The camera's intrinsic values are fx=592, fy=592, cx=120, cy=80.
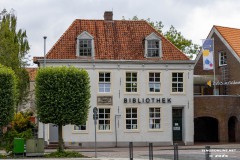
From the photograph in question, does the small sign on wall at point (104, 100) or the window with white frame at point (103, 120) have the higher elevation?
the small sign on wall at point (104, 100)

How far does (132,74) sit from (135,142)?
17.7ft

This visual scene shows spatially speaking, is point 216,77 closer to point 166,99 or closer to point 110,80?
point 166,99

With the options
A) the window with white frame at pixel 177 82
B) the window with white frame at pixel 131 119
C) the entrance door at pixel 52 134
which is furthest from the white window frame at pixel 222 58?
the entrance door at pixel 52 134

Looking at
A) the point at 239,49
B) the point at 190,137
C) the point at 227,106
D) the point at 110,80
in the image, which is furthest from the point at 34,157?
the point at 239,49

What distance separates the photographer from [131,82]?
47.0 m

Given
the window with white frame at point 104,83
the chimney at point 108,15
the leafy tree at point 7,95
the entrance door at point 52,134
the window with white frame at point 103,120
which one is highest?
the chimney at point 108,15

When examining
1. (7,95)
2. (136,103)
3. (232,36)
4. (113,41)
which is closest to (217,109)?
(136,103)

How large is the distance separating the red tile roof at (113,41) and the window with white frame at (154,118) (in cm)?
427

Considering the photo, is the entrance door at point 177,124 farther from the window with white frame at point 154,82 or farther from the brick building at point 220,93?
the window with white frame at point 154,82

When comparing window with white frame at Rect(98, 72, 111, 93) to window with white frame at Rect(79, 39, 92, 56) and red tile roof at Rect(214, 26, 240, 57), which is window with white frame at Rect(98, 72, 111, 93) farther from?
red tile roof at Rect(214, 26, 240, 57)

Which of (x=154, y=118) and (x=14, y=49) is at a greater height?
(x=14, y=49)

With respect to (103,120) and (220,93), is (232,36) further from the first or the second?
(103,120)

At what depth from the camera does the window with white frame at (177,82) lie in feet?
156

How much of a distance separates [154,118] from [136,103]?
6.16 feet
